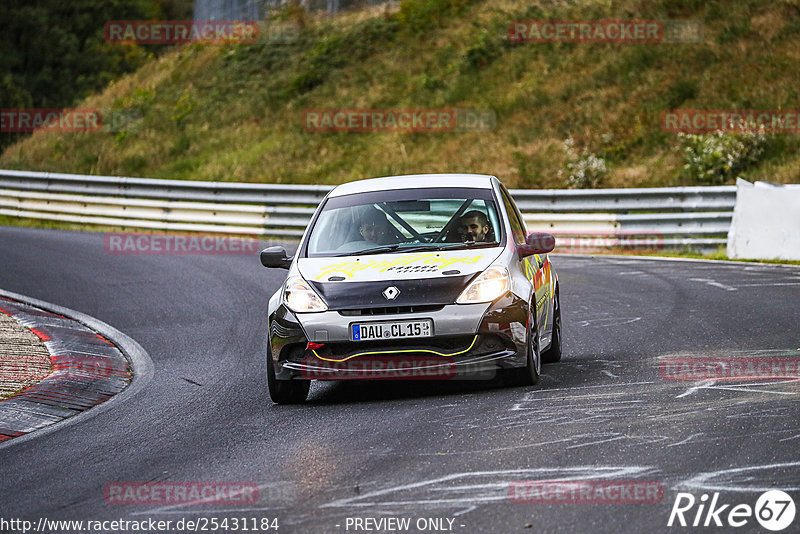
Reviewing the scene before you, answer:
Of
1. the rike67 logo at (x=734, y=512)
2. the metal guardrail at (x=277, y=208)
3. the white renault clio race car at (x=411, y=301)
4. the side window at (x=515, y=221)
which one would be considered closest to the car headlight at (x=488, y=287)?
the white renault clio race car at (x=411, y=301)

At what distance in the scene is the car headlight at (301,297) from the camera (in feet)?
27.2

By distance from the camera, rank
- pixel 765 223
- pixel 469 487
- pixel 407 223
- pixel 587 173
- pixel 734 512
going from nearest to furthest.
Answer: pixel 734 512 < pixel 469 487 < pixel 407 223 < pixel 765 223 < pixel 587 173

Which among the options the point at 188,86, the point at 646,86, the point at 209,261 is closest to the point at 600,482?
the point at 209,261

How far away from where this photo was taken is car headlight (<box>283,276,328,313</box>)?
8305 mm

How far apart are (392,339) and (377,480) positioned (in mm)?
2201

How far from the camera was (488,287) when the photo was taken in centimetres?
827

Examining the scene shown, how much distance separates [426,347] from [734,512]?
10.9 ft

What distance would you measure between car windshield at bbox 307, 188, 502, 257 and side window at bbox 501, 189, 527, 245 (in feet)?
0.58

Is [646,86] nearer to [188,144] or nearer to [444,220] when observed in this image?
[188,144]

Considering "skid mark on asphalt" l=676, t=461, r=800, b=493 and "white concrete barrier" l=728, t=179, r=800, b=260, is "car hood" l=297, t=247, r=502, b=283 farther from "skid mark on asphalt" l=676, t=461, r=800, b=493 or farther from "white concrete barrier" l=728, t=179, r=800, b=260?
"white concrete barrier" l=728, t=179, r=800, b=260

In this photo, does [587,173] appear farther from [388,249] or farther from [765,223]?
[388,249]

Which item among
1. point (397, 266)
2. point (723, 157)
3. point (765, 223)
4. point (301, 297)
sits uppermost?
point (723, 157)

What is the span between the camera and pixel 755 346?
9.88 meters

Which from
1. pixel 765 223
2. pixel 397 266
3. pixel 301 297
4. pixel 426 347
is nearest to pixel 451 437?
pixel 426 347
